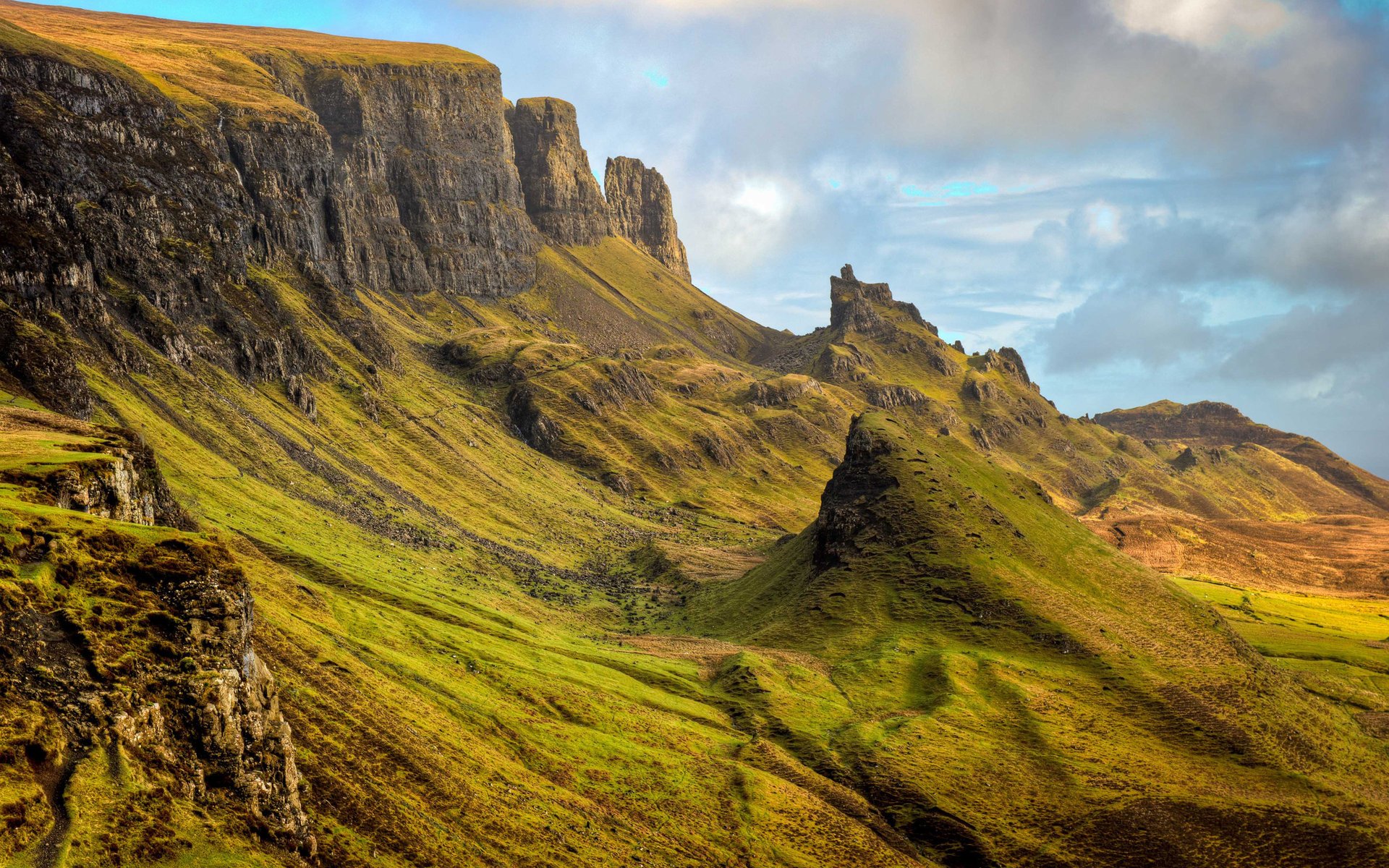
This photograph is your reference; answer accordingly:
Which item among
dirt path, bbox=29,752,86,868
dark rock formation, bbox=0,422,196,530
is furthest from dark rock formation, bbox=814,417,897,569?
dirt path, bbox=29,752,86,868

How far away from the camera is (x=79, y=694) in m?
48.8

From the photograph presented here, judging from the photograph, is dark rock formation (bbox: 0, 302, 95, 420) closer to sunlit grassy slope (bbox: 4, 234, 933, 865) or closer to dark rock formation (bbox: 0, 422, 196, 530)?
sunlit grassy slope (bbox: 4, 234, 933, 865)

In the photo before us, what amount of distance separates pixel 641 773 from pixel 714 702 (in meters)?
30.5

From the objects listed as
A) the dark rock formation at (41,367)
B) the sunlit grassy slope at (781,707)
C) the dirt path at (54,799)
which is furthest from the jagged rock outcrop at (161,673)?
the dark rock formation at (41,367)

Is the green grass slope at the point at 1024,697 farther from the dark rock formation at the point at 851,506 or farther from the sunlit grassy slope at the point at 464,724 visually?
the sunlit grassy slope at the point at 464,724

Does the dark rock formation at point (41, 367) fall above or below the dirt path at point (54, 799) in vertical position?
above

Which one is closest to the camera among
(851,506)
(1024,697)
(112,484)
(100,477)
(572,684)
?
(100,477)

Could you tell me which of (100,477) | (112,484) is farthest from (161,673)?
(112,484)

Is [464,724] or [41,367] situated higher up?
[41,367]

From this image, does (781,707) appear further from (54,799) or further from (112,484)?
(54,799)

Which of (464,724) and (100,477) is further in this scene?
(464,724)

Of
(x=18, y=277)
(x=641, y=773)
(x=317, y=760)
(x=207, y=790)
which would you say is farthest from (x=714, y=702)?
(x=18, y=277)

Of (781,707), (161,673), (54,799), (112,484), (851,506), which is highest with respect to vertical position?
(851,506)

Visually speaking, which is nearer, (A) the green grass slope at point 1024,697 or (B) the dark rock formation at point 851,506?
(A) the green grass slope at point 1024,697
